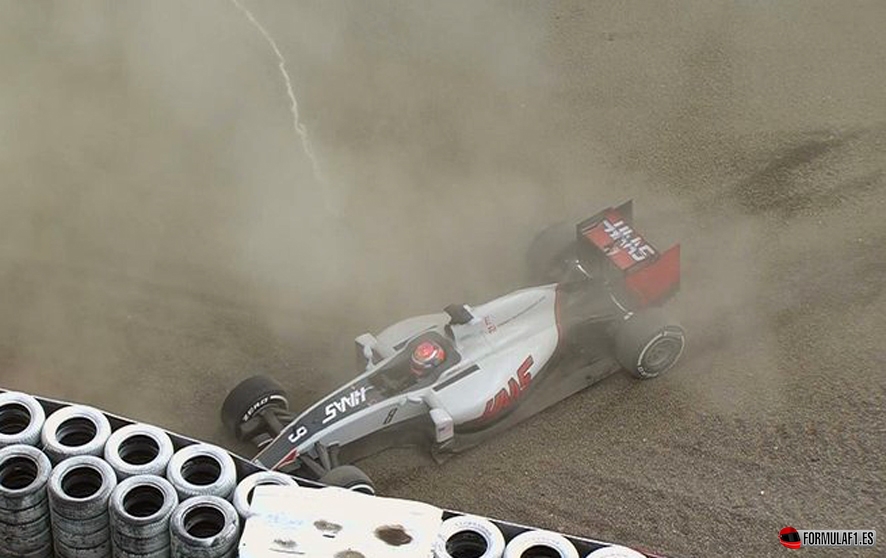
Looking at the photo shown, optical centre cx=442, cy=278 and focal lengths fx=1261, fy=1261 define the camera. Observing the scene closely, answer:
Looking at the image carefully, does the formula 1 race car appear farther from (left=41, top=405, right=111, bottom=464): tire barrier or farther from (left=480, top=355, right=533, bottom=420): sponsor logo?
(left=41, top=405, right=111, bottom=464): tire barrier

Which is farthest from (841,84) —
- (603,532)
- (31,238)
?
(31,238)

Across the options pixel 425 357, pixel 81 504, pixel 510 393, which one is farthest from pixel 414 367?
pixel 81 504

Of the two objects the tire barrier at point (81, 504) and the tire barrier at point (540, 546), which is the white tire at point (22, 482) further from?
the tire barrier at point (540, 546)

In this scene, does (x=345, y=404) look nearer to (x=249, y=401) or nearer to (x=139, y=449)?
(x=249, y=401)

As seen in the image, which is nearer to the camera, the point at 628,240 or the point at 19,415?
the point at 19,415

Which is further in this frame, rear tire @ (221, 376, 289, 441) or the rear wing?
the rear wing

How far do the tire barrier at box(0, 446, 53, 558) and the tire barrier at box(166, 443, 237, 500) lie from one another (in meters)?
0.55

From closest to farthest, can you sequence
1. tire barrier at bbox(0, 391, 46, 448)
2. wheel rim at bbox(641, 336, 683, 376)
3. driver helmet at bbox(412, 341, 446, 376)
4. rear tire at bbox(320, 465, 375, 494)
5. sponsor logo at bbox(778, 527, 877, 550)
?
tire barrier at bbox(0, 391, 46, 448) < rear tire at bbox(320, 465, 375, 494) < sponsor logo at bbox(778, 527, 877, 550) < driver helmet at bbox(412, 341, 446, 376) < wheel rim at bbox(641, 336, 683, 376)

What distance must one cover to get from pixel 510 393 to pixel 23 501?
3.64 meters

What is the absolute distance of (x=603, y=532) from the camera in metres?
7.79

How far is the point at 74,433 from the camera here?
5707 mm

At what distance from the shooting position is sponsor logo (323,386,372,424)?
7.92 meters

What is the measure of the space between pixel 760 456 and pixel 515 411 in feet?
5.31

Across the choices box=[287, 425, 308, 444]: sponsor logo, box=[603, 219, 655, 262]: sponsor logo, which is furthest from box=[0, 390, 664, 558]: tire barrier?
box=[603, 219, 655, 262]: sponsor logo
